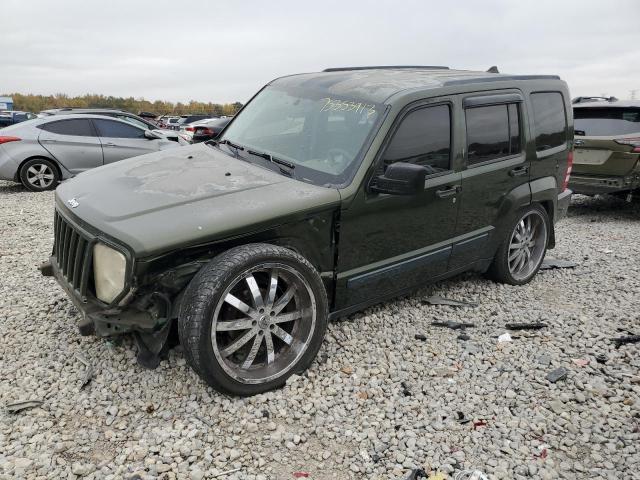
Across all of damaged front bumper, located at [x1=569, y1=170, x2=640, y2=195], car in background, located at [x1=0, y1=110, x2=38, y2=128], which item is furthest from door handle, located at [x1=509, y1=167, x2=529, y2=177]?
car in background, located at [x1=0, y1=110, x2=38, y2=128]

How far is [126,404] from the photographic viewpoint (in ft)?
10.0

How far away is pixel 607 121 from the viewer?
8.02m

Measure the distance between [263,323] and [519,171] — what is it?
2.86 metres

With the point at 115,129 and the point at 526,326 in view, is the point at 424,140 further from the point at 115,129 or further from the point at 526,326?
the point at 115,129

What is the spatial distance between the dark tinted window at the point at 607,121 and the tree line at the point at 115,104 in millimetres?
45734

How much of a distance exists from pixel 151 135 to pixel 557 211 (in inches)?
336

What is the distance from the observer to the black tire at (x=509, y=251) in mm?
4828

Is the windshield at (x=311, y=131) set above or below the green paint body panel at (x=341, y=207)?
above

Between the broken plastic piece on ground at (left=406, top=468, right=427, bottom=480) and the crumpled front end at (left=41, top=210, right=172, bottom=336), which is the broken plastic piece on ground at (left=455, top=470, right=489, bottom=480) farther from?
A: the crumpled front end at (left=41, top=210, right=172, bottom=336)

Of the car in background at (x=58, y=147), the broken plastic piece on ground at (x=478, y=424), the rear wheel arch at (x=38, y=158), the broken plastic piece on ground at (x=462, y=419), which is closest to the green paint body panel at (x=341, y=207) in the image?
the broken plastic piece on ground at (x=462, y=419)

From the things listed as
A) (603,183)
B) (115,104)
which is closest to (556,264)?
(603,183)

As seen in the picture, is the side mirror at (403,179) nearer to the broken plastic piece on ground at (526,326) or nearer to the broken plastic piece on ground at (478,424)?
the broken plastic piece on ground at (478,424)

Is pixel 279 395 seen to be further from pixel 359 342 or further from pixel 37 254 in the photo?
pixel 37 254

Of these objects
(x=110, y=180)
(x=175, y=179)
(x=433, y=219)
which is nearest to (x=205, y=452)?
(x=175, y=179)
